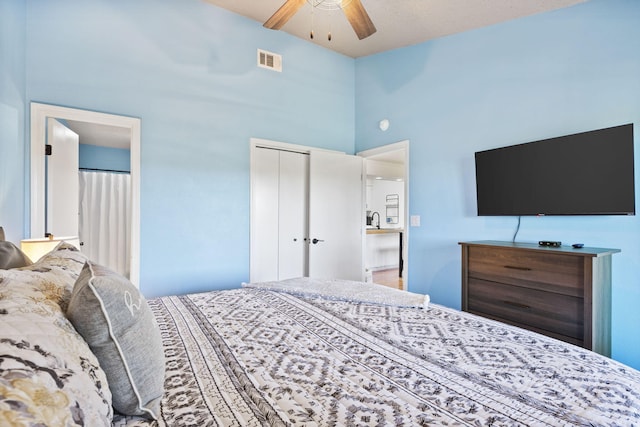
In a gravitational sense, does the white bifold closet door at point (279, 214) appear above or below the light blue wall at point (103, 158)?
below

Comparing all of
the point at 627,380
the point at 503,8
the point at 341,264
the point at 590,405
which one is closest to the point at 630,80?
the point at 503,8

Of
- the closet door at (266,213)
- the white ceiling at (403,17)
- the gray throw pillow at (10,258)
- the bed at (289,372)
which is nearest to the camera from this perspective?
the bed at (289,372)

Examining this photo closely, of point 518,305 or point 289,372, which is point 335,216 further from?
point 289,372

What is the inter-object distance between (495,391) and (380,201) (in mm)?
6176

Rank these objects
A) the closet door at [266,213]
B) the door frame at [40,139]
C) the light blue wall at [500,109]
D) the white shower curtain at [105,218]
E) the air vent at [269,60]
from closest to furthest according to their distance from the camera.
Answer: the light blue wall at [500,109] < the door frame at [40,139] < the air vent at [269,60] < the closet door at [266,213] < the white shower curtain at [105,218]

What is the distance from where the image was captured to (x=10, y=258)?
1.16 m

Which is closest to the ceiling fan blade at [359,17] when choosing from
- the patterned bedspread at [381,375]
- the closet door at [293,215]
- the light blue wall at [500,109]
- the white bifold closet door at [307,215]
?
the light blue wall at [500,109]

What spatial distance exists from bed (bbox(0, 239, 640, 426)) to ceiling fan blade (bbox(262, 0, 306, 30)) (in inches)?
76.7

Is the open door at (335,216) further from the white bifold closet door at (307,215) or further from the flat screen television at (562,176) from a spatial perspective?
the flat screen television at (562,176)

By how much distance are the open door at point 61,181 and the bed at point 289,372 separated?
1.68 meters

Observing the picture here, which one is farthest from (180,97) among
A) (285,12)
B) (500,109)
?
(500,109)

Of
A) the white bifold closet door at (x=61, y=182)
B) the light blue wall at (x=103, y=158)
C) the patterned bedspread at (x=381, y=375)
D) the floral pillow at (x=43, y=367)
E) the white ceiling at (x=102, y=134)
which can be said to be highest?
the white ceiling at (x=102, y=134)

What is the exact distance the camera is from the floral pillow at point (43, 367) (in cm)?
44

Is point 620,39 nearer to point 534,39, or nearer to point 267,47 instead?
point 534,39
